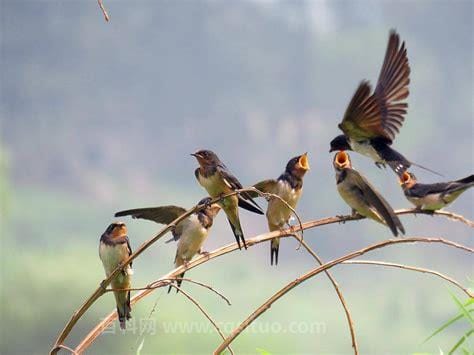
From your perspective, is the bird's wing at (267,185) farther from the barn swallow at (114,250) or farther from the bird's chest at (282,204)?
the barn swallow at (114,250)

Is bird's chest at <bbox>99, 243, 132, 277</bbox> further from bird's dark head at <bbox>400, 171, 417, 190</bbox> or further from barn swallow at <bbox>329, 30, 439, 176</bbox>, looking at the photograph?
bird's dark head at <bbox>400, 171, 417, 190</bbox>

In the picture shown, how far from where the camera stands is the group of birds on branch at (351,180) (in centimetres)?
155

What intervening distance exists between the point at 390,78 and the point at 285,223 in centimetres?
53

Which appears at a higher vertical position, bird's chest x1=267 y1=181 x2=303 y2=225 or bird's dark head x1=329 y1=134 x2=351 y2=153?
bird's dark head x1=329 y1=134 x2=351 y2=153

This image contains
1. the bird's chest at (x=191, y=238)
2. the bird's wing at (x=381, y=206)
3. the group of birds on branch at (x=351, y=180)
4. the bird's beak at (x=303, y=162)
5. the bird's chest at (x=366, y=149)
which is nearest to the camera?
the bird's wing at (x=381, y=206)

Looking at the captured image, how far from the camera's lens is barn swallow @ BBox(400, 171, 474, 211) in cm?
176

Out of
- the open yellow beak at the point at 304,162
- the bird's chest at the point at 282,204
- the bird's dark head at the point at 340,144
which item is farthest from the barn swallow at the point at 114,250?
the bird's dark head at the point at 340,144

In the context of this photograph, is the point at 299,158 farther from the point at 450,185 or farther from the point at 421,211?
the point at 421,211

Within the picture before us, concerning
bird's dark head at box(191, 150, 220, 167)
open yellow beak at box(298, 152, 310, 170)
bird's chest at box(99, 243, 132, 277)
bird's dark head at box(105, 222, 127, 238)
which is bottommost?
bird's chest at box(99, 243, 132, 277)

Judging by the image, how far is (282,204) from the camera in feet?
6.82

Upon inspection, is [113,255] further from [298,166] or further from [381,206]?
[381,206]

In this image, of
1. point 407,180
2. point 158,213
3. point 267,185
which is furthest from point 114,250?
point 407,180

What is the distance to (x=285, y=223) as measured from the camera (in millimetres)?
2098

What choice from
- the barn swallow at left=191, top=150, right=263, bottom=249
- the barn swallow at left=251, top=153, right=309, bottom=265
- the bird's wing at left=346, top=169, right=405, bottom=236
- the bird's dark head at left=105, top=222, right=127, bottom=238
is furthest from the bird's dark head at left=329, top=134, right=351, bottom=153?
the bird's dark head at left=105, top=222, right=127, bottom=238
